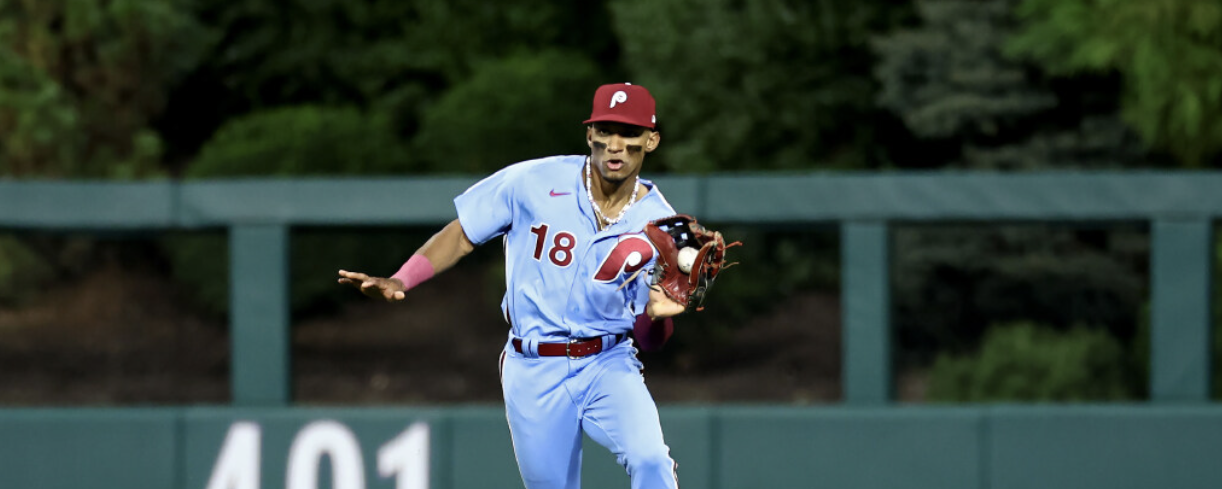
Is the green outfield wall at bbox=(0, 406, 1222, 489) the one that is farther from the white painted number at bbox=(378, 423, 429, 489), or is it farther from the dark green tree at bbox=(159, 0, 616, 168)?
the dark green tree at bbox=(159, 0, 616, 168)

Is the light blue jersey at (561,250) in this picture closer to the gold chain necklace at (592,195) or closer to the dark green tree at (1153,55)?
the gold chain necklace at (592,195)

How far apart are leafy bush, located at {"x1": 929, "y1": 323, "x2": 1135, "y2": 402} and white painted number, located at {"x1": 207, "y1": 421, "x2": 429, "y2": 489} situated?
8.06ft

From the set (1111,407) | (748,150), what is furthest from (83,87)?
(1111,407)

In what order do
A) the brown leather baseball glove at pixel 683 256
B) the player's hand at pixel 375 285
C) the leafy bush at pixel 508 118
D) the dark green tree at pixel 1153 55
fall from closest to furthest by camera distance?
the player's hand at pixel 375 285, the brown leather baseball glove at pixel 683 256, the dark green tree at pixel 1153 55, the leafy bush at pixel 508 118

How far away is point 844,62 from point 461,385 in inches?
293

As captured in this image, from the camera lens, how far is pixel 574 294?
5586 millimetres

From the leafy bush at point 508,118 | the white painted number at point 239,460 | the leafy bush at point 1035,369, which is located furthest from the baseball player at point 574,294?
the leafy bush at point 508,118

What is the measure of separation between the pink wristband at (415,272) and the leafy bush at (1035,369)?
3.40m

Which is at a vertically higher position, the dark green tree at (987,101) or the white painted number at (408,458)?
the dark green tree at (987,101)

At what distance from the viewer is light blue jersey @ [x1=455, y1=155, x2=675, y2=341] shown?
18.3ft

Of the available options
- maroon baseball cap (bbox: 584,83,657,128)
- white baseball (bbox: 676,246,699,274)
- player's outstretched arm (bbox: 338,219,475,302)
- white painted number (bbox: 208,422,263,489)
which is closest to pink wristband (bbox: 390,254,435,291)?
player's outstretched arm (bbox: 338,219,475,302)

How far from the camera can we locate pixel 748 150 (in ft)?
49.5

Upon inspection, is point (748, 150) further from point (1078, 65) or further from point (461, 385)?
point (461, 385)

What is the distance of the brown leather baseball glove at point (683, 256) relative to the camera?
5234mm
